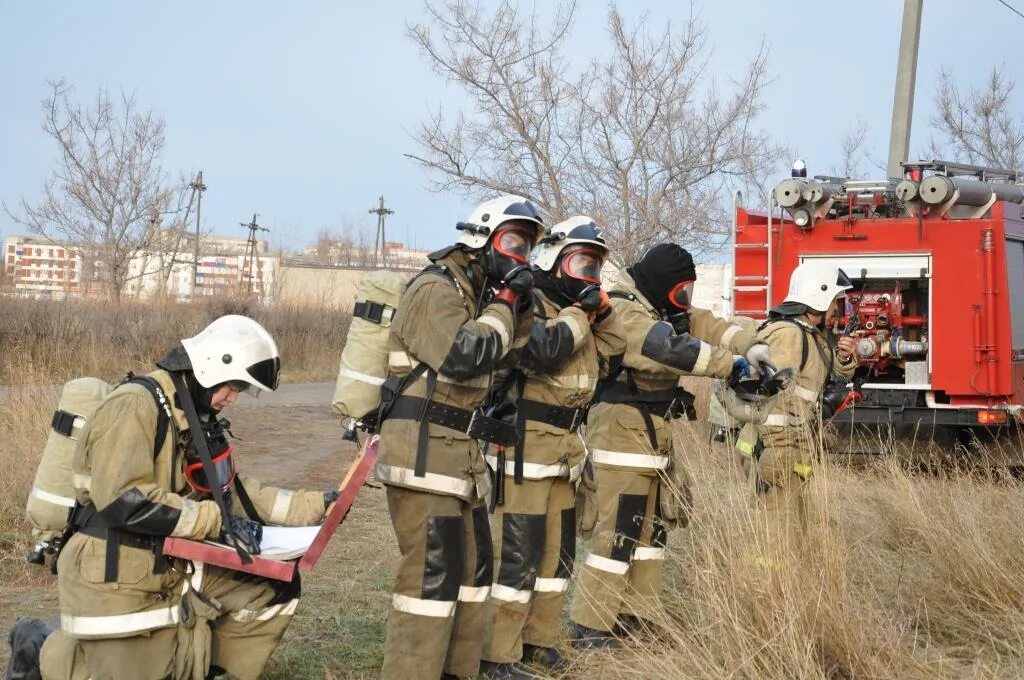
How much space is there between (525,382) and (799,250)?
5.61 m

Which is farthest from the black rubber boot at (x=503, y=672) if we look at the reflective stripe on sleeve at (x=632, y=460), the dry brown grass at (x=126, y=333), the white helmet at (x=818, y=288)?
the dry brown grass at (x=126, y=333)

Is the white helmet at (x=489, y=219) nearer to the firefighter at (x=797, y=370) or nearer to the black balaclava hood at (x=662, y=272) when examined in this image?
the black balaclava hood at (x=662, y=272)

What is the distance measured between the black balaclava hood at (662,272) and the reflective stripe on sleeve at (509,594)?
5.38 feet

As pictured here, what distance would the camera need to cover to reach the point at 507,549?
16.5 feet

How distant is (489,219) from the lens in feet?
15.4

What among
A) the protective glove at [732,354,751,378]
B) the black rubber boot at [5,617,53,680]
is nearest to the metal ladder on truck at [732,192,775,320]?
the protective glove at [732,354,751,378]

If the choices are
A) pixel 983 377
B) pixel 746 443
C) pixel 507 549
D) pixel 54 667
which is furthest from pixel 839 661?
pixel 983 377

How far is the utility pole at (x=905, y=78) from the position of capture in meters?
14.2

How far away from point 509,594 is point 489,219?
1.69 meters

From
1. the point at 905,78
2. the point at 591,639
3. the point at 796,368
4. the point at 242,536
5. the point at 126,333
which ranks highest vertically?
the point at 905,78

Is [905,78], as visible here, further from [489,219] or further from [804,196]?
[489,219]

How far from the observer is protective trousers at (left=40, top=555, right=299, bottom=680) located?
3.88 metres

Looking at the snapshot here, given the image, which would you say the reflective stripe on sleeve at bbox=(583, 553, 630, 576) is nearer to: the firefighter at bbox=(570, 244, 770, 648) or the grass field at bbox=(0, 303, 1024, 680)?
the firefighter at bbox=(570, 244, 770, 648)

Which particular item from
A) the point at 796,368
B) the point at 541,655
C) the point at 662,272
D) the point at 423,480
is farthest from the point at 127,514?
the point at 796,368
